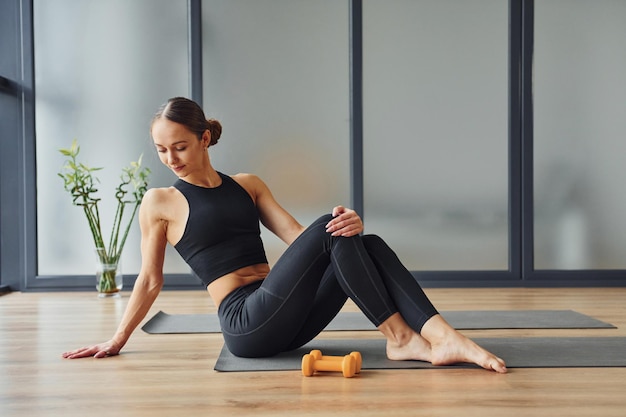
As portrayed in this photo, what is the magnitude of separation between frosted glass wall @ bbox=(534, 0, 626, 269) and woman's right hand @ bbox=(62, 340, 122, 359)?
3.08 meters

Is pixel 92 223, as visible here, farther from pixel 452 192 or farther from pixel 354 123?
pixel 452 192

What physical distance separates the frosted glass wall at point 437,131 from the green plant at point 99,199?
1467 millimetres

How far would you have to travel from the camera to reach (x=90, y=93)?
4621 mm

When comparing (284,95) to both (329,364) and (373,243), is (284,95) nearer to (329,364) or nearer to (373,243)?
(373,243)

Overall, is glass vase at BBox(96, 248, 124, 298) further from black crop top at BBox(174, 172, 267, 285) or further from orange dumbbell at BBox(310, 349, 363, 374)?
orange dumbbell at BBox(310, 349, 363, 374)

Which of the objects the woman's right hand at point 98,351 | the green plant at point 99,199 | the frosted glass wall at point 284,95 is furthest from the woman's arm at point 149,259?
the frosted glass wall at point 284,95

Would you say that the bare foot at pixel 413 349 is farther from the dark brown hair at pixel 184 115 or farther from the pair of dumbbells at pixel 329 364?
the dark brown hair at pixel 184 115

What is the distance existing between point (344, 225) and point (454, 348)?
492 mm

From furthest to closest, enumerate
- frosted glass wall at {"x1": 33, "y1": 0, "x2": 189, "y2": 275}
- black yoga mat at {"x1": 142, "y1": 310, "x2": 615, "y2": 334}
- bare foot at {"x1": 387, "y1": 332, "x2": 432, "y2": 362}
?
frosted glass wall at {"x1": 33, "y1": 0, "x2": 189, "y2": 275}, black yoga mat at {"x1": 142, "y1": 310, "x2": 615, "y2": 334}, bare foot at {"x1": 387, "y1": 332, "x2": 432, "y2": 362}

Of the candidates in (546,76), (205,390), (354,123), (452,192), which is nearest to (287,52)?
(354,123)

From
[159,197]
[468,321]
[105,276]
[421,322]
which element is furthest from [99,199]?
[421,322]

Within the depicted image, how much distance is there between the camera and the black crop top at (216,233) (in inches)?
90.1

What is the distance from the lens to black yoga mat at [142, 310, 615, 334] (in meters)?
3.02

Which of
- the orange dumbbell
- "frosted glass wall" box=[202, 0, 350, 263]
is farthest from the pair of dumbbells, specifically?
"frosted glass wall" box=[202, 0, 350, 263]
